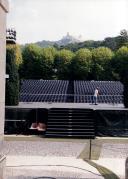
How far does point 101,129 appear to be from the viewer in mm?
24984

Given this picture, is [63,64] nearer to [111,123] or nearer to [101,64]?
[101,64]

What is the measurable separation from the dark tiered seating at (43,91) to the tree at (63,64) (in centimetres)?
1723

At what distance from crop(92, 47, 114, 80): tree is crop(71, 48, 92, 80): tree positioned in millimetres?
896

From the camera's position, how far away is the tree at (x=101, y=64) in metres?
64.9

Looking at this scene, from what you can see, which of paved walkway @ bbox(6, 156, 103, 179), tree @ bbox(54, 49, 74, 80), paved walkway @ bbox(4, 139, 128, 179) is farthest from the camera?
tree @ bbox(54, 49, 74, 80)

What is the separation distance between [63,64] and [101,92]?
989 inches

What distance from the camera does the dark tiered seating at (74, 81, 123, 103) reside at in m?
40.1

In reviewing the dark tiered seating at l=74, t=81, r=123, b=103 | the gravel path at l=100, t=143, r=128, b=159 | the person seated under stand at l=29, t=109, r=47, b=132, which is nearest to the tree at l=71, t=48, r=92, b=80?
the dark tiered seating at l=74, t=81, r=123, b=103

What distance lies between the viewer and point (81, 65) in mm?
65375

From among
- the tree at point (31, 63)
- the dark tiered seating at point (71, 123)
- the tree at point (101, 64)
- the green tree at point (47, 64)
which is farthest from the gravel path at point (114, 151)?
the green tree at point (47, 64)

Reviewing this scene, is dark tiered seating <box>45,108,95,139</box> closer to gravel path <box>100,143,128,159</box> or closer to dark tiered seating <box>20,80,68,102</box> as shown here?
gravel path <box>100,143,128,159</box>

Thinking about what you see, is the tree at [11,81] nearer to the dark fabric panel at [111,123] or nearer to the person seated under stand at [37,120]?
the person seated under stand at [37,120]

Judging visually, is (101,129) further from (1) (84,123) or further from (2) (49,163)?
(2) (49,163)

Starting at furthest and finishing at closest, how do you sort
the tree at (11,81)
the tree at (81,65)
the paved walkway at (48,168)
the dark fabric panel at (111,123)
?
1. the tree at (81,65)
2. the tree at (11,81)
3. the dark fabric panel at (111,123)
4. the paved walkway at (48,168)
